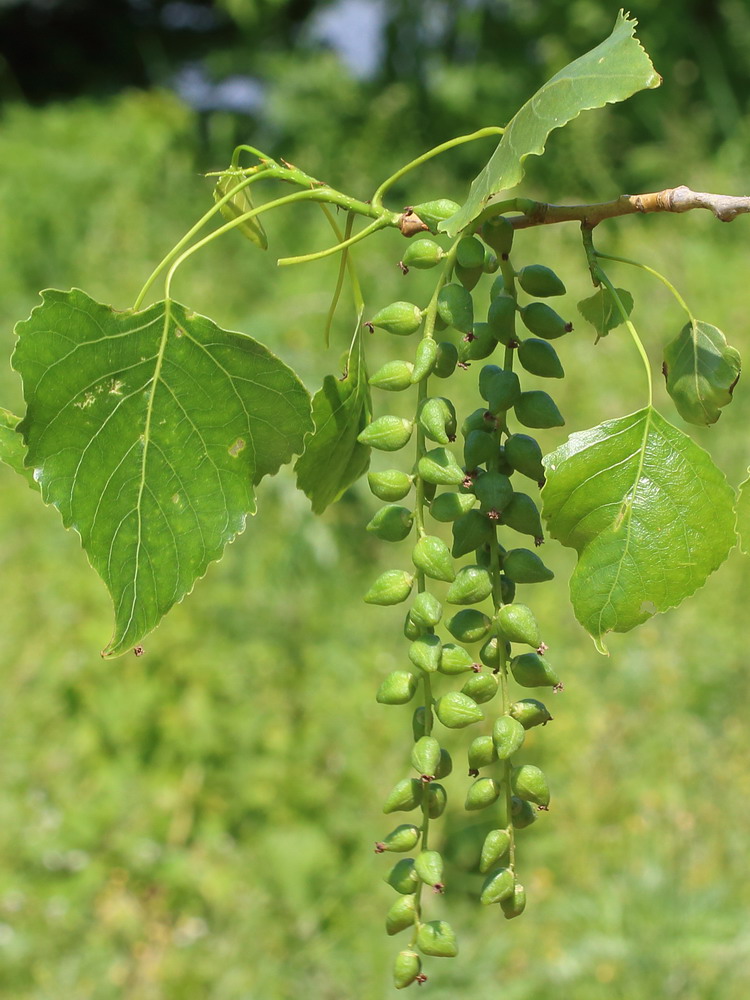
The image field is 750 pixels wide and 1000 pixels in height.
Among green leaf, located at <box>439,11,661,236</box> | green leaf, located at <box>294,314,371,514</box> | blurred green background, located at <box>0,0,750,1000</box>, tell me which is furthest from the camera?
blurred green background, located at <box>0,0,750,1000</box>

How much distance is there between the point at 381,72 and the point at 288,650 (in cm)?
479

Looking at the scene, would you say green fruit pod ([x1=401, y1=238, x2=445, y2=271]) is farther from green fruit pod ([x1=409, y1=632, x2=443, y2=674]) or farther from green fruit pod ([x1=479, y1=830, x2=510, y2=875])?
green fruit pod ([x1=479, y1=830, x2=510, y2=875])

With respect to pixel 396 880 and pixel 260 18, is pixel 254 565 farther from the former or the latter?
pixel 260 18

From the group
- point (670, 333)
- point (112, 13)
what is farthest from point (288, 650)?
point (112, 13)

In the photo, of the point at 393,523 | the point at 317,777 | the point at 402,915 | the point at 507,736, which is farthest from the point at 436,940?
the point at 317,777

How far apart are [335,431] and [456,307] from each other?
0.47 feet

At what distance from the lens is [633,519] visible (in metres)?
0.64

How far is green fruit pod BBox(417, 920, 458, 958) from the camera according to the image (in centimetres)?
62

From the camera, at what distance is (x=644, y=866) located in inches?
82.8

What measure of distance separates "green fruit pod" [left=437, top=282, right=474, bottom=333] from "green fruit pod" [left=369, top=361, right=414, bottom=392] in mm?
41

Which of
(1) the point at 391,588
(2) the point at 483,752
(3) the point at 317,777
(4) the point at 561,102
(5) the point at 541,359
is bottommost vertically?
(3) the point at 317,777

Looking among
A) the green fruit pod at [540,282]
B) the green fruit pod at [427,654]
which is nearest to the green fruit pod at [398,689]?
the green fruit pod at [427,654]

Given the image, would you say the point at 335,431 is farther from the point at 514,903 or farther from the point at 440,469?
the point at 514,903

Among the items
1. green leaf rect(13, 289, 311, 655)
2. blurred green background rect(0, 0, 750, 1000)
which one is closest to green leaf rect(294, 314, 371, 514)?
green leaf rect(13, 289, 311, 655)
